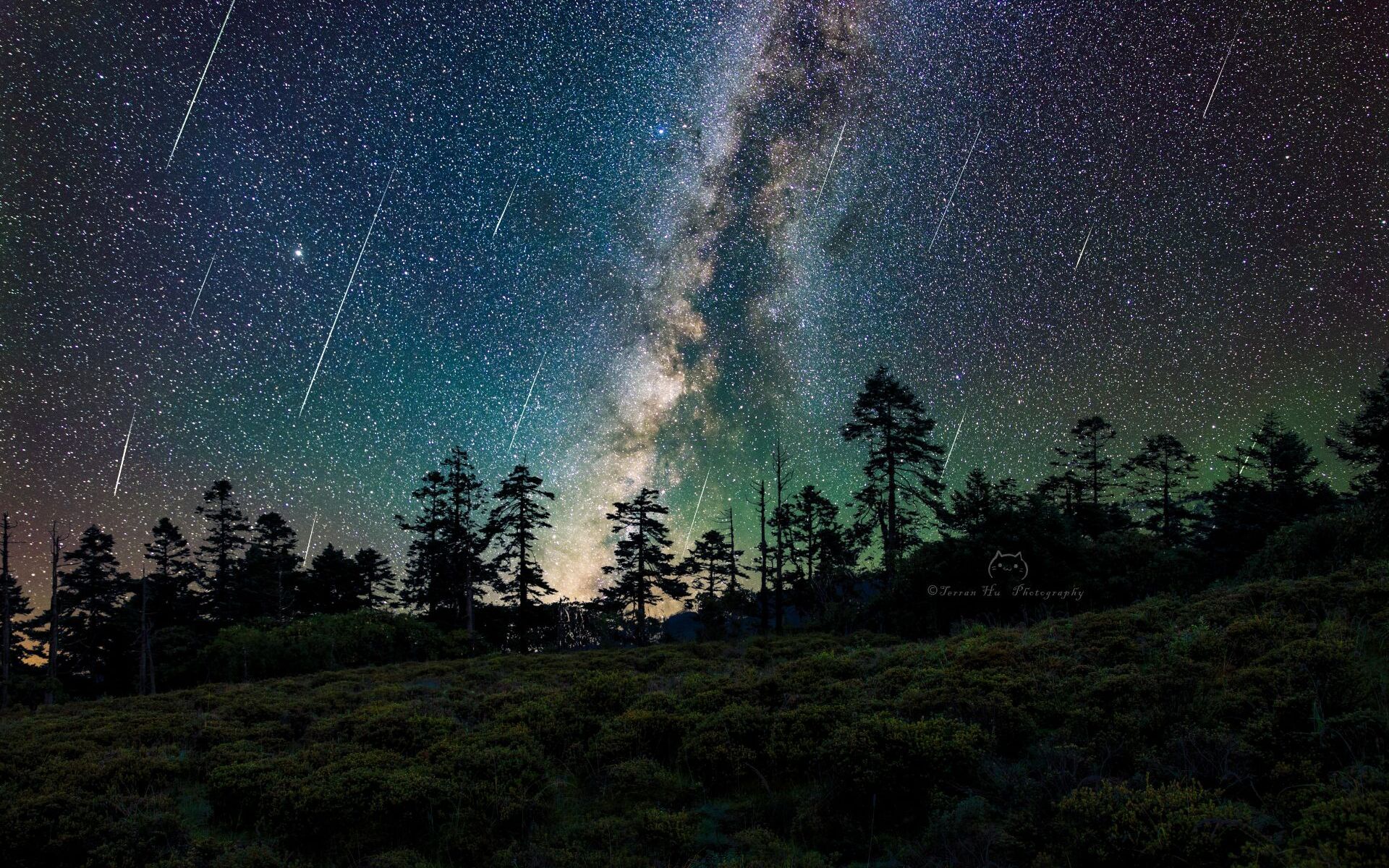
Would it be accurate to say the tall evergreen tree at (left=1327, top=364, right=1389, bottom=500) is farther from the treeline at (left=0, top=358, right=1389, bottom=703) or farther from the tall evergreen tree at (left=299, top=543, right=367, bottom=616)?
the tall evergreen tree at (left=299, top=543, right=367, bottom=616)

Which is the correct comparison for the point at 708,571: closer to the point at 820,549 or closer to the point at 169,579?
the point at 820,549

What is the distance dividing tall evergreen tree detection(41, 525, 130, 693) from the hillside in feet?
123

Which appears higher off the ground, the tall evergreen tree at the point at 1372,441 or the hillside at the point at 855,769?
the tall evergreen tree at the point at 1372,441

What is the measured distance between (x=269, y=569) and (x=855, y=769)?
51772 mm

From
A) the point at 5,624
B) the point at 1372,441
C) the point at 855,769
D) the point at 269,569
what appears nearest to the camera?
the point at 855,769

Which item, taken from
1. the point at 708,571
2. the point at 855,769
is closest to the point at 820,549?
the point at 708,571

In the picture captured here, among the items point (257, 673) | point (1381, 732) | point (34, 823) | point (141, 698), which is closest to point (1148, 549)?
point (1381, 732)

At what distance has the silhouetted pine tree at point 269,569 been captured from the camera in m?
43.9

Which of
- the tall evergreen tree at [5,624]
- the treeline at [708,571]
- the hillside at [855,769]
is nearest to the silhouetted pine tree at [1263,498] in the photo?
the treeline at [708,571]


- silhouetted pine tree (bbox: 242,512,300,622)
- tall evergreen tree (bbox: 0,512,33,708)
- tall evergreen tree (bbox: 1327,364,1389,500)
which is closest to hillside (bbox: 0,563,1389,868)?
tall evergreen tree (bbox: 1327,364,1389,500)

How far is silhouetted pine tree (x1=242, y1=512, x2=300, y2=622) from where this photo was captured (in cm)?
4388

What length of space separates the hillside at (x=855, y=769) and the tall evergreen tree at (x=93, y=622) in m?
37.4

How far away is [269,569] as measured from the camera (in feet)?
150

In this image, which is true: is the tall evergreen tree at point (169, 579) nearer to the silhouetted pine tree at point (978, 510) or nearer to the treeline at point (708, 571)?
the treeline at point (708, 571)
